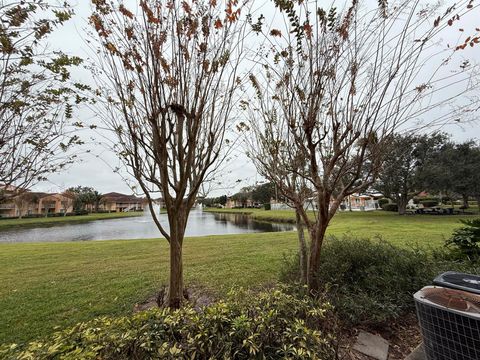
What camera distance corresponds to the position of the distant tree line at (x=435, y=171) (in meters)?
20.2

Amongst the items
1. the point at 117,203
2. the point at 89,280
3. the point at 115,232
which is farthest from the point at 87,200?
the point at 89,280

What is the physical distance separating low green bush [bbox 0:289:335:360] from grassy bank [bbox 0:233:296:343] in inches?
108

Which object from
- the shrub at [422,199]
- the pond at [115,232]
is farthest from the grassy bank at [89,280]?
the shrub at [422,199]

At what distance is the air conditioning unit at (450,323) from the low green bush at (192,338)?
913 mm

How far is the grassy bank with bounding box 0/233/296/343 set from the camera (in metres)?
3.82

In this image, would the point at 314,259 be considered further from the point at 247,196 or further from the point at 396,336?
the point at 247,196

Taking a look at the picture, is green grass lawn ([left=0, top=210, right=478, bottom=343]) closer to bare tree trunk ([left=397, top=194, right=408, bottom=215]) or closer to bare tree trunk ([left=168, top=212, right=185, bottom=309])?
bare tree trunk ([left=168, top=212, right=185, bottom=309])

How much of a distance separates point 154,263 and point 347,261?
5696 millimetres

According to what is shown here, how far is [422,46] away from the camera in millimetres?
2641

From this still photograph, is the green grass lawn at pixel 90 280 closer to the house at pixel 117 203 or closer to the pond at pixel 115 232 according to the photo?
the pond at pixel 115 232

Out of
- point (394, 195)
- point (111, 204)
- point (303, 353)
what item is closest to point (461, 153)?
point (394, 195)

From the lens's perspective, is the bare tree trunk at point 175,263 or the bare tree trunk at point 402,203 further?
the bare tree trunk at point 402,203

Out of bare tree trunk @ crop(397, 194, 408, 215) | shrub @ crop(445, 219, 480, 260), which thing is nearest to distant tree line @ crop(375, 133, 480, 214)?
bare tree trunk @ crop(397, 194, 408, 215)

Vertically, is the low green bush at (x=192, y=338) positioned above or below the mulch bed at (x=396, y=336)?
above
